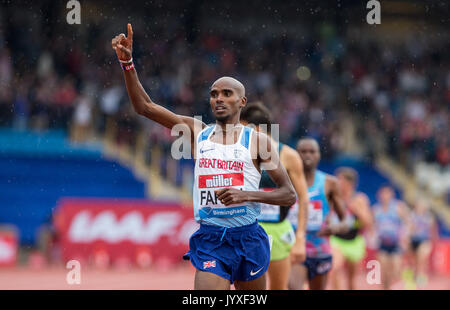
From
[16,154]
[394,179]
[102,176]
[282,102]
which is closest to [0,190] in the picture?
[16,154]

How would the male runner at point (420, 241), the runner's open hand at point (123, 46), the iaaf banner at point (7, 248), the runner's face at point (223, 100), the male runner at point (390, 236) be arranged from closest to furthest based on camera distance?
1. the runner's face at point (223, 100)
2. the runner's open hand at point (123, 46)
3. the male runner at point (390, 236)
4. the male runner at point (420, 241)
5. the iaaf banner at point (7, 248)

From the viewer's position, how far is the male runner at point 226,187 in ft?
17.9

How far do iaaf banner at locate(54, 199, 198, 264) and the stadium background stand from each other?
0.03m

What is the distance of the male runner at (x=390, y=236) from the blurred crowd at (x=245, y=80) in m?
6.84

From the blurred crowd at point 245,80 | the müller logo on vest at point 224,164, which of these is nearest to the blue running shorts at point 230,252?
the müller logo on vest at point 224,164

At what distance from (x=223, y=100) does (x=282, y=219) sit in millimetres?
2467

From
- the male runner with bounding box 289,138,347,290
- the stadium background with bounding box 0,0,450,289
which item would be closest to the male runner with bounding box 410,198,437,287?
the stadium background with bounding box 0,0,450,289

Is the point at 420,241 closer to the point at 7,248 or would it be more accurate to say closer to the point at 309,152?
the point at 309,152

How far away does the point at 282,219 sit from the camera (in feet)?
25.2

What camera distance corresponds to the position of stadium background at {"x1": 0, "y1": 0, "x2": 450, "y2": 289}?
1722 centimetres

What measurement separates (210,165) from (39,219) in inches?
555

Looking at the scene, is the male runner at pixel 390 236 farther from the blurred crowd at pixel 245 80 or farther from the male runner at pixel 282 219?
the blurred crowd at pixel 245 80

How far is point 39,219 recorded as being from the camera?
61.2 ft

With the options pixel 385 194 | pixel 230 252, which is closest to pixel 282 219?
pixel 230 252
